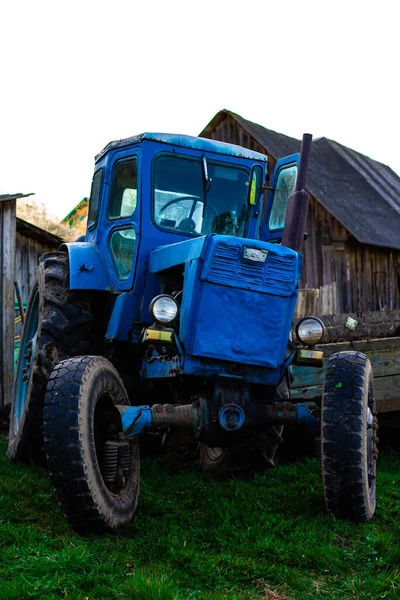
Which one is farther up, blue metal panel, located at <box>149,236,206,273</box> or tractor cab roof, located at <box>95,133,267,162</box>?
tractor cab roof, located at <box>95,133,267,162</box>

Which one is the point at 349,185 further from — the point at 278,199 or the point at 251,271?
the point at 251,271

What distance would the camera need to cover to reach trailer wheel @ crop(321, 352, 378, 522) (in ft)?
15.3

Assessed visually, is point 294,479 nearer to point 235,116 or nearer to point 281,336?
point 281,336

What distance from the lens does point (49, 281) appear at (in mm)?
6188

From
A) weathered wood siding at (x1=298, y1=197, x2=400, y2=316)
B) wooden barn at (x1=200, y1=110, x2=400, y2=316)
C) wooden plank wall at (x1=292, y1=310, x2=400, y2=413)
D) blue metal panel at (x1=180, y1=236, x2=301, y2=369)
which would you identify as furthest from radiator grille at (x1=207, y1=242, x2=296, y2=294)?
weathered wood siding at (x1=298, y1=197, x2=400, y2=316)

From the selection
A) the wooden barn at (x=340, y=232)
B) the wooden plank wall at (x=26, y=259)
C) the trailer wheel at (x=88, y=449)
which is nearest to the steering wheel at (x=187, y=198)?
the trailer wheel at (x=88, y=449)

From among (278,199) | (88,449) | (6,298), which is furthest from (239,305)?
(6,298)

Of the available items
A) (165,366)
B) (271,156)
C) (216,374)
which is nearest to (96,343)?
(165,366)

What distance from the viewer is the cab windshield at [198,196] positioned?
6.04 meters

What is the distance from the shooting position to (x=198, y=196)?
20.1 ft

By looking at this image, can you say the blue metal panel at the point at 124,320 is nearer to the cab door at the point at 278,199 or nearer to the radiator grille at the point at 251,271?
the radiator grille at the point at 251,271

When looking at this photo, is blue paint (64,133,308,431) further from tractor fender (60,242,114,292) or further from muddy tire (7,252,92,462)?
muddy tire (7,252,92,462)

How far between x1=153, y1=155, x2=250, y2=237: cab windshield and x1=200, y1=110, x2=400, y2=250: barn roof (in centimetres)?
1062

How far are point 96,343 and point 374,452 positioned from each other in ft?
7.97
